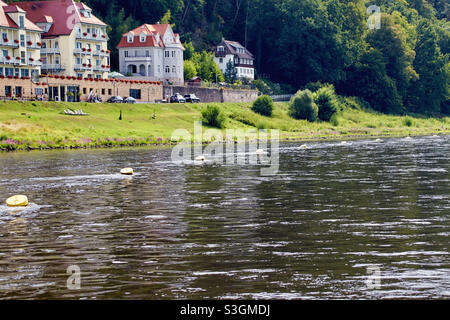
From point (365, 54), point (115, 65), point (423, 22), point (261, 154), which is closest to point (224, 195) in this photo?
point (261, 154)

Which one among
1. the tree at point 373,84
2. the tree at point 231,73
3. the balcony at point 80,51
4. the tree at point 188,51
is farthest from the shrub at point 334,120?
→ the balcony at point 80,51

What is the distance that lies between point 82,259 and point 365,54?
16187cm

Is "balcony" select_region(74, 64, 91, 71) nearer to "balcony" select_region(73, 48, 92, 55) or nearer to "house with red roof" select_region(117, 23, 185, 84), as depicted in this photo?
"balcony" select_region(73, 48, 92, 55)

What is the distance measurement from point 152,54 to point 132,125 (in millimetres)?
47806

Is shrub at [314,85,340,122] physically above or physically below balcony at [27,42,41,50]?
below

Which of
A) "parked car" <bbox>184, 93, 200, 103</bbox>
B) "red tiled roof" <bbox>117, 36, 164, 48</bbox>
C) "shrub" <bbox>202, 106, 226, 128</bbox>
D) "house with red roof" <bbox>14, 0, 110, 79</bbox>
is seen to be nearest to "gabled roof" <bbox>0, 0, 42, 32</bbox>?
"house with red roof" <bbox>14, 0, 110, 79</bbox>

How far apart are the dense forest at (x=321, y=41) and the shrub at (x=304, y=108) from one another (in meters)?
34.9

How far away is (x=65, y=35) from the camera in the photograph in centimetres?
12862

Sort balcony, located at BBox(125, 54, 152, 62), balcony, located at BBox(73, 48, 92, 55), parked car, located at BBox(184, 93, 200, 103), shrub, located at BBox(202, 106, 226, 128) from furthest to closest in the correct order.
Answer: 1. balcony, located at BBox(125, 54, 152, 62)
2. balcony, located at BBox(73, 48, 92, 55)
3. parked car, located at BBox(184, 93, 200, 103)
4. shrub, located at BBox(202, 106, 226, 128)

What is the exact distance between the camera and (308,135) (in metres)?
116

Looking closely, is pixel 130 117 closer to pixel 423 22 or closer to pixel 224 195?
pixel 224 195

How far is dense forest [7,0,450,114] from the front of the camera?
167 metres

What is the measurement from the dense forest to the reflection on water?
112390mm

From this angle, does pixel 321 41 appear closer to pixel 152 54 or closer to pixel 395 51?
pixel 395 51
